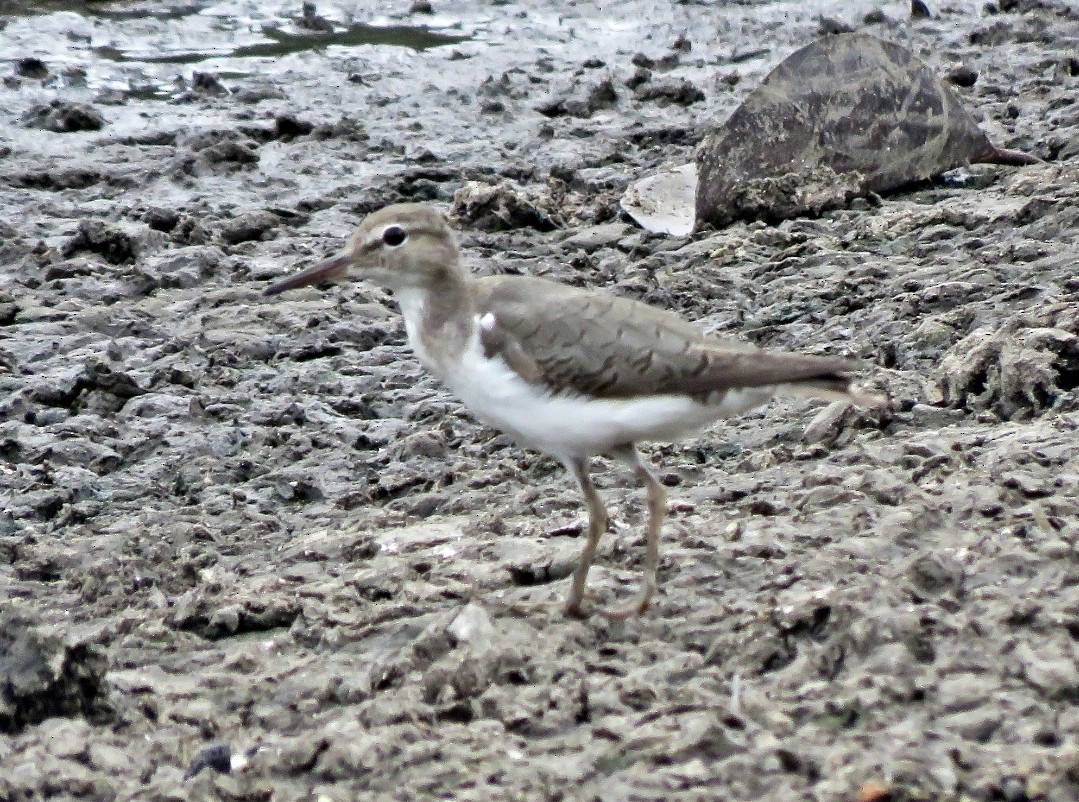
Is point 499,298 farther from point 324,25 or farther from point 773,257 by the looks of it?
point 324,25

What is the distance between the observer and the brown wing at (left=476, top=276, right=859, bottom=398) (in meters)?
4.93

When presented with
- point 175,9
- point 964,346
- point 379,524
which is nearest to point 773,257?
point 964,346

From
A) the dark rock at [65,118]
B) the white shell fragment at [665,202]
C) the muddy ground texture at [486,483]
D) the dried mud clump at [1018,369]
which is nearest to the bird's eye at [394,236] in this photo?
the muddy ground texture at [486,483]

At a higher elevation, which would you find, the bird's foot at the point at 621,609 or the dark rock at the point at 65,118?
the dark rock at the point at 65,118

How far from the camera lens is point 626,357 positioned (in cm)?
497

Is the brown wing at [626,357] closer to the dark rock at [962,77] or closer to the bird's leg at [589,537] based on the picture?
the bird's leg at [589,537]

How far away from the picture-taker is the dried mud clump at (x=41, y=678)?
4566mm

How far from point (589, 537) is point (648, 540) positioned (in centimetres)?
20

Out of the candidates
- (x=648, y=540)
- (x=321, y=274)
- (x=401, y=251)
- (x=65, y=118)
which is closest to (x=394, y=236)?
(x=401, y=251)

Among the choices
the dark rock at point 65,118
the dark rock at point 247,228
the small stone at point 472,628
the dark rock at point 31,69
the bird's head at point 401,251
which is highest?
the bird's head at point 401,251

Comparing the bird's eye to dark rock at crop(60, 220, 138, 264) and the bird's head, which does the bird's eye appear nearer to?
the bird's head

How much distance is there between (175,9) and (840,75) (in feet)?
25.4

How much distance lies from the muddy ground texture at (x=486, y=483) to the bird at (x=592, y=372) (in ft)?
1.49

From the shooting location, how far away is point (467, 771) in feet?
13.3
